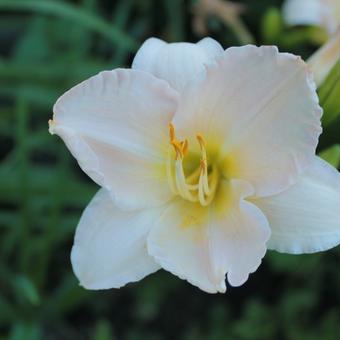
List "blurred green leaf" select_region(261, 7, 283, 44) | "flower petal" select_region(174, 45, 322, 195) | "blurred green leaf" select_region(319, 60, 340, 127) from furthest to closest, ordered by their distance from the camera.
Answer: "blurred green leaf" select_region(261, 7, 283, 44) → "blurred green leaf" select_region(319, 60, 340, 127) → "flower petal" select_region(174, 45, 322, 195)

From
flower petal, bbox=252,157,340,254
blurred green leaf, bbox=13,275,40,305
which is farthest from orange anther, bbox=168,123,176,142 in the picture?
blurred green leaf, bbox=13,275,40,305

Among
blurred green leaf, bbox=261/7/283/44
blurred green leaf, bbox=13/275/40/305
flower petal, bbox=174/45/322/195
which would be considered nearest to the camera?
flower petal, bbox=174/45/322/195

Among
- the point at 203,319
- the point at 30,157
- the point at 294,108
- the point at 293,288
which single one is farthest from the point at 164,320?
the point at 294,108

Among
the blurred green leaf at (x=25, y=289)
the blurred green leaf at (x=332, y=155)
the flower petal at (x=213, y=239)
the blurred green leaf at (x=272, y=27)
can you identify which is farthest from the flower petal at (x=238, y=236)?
the blurred green leaf at (x=272, y=27)

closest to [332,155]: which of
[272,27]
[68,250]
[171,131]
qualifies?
[171,131]

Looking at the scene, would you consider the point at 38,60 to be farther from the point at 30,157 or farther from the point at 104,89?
the point at 104,89

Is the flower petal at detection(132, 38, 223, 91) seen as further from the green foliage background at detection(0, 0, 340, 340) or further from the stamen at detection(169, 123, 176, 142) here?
the green foliage background at detection(0, 0, 340, 340)
